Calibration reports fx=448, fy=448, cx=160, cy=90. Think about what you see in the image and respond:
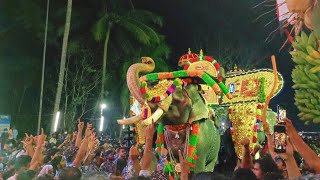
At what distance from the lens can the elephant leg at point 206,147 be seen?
710 cm

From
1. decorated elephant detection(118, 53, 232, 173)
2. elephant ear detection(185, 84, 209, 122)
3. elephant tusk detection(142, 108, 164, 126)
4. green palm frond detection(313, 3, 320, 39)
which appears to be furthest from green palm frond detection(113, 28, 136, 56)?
green palm frond detection(313, 3, 320, 39)

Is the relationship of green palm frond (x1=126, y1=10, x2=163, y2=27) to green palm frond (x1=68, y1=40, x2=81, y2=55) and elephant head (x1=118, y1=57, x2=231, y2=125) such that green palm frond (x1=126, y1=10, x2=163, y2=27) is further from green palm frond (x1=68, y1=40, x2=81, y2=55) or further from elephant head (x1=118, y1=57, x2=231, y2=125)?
elephant head (x1=118, y1=57, x2=231, y2=125)

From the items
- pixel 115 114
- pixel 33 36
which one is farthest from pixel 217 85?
pixel 115 114

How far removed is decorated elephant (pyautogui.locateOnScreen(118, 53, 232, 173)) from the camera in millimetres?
6617

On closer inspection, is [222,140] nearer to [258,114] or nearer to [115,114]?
[258,114]

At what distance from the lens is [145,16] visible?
27.7m

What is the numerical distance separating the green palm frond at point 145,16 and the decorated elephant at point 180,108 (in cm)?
2038

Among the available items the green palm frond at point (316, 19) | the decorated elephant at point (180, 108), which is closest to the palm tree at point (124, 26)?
the decorated elephant at point (180, 108)

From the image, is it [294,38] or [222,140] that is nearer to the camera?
[294,38]

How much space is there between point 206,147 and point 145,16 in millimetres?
21286

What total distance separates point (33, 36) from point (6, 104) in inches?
165

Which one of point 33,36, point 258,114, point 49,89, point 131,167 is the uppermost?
point 33,36

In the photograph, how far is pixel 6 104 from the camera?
83.1 feet

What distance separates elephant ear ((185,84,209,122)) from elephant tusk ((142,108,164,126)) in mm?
785
